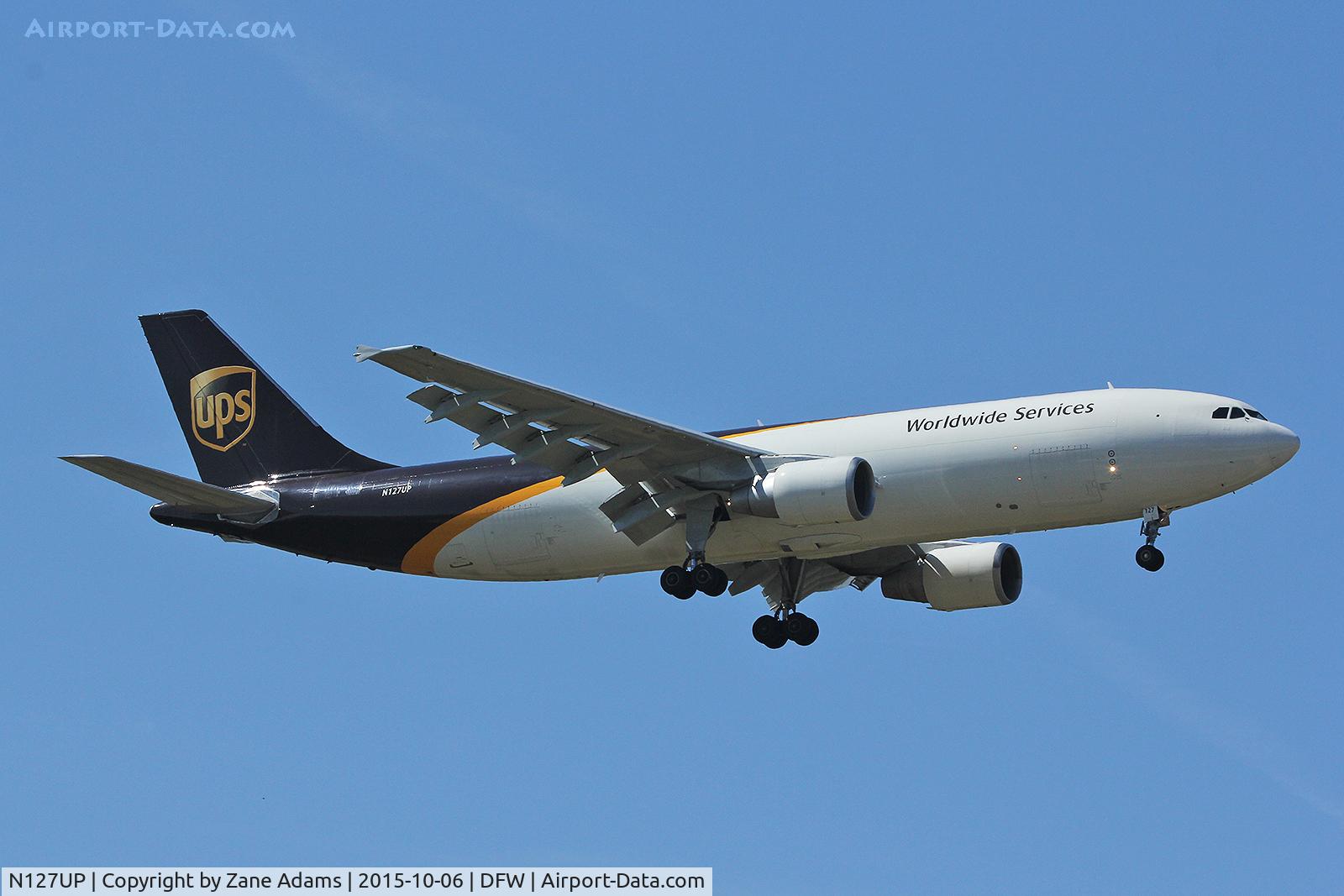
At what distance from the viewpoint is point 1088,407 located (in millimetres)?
37344

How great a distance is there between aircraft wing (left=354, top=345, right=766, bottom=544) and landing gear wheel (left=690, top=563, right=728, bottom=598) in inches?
47.0

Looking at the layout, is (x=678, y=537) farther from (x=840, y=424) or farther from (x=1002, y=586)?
(x=1002, y=586)

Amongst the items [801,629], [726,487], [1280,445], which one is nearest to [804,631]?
[801,629]

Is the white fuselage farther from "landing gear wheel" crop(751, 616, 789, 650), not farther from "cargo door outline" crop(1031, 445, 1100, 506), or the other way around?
"landing gear wheel" crop(751, 616, 789, 650)

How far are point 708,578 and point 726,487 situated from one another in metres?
1.92

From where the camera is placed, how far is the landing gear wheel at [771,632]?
43656 mm

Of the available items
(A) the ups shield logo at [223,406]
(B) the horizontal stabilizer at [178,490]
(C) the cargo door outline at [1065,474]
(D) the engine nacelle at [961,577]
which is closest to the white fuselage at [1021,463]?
(C) the cargo door outline at [1065,474]

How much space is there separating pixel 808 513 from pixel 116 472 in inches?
558

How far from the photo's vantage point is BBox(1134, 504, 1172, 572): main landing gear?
3712 centimetres

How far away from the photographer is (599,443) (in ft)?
127

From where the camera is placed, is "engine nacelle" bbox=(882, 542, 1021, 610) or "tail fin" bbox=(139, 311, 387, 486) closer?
"engine nacelle" bbox=(882, 542, 1021, 610)

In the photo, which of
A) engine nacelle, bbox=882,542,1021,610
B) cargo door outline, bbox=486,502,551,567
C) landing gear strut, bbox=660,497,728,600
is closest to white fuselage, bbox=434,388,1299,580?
landing gear strut, bbox=660,497,728,600

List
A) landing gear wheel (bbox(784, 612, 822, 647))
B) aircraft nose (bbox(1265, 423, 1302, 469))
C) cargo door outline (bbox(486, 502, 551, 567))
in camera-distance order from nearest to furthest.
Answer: aircraft nose (bbox(1265, 423, 1302, 469)) → cargo door outline (bbox(486, 502, 551, 567)) → landing gear wheel (bbox(784, 612, 822, 647))

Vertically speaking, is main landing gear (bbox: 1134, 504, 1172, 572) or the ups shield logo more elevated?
the ups shield logo
